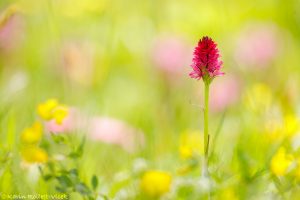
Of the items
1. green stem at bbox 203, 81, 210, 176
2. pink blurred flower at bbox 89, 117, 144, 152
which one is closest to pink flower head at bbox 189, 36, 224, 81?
green stem at bbox 203, 81, 210, 176

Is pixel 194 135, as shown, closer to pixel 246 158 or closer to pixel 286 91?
pixel 286 91

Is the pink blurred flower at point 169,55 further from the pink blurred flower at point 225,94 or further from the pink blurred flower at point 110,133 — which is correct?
the pink blurred flower at point 110,133

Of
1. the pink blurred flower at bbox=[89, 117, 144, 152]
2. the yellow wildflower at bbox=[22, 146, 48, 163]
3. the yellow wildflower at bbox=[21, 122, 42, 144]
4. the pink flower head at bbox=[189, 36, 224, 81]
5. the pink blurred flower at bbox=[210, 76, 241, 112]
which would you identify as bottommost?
the yellow wildflower at bbox=[22, 146, 48, 163]

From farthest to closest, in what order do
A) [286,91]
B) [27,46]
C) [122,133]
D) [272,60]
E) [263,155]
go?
[27,46] < [272,60] < [122,133] < [286,91] < [263,155]

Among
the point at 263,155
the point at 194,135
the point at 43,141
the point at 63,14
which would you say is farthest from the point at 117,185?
the point at 63,14

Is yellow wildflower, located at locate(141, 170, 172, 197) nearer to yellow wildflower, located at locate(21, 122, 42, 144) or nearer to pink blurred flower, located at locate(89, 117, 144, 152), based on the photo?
yellow wildflower, located at locate(21, 122, 42, 144)

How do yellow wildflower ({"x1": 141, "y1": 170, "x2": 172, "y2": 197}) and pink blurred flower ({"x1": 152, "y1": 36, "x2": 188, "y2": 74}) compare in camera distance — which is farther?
pink blurred flower ({"x1": 152, "y1": 36, "x2": 188, "y2": 74})

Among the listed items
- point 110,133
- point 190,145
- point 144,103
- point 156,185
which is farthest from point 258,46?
point 156,185

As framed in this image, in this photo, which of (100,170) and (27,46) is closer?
(100,170)
